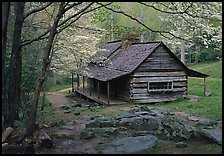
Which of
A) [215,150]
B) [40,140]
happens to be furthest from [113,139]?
[215,150]

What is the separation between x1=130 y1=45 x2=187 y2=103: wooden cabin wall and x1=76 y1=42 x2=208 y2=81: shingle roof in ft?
1.54

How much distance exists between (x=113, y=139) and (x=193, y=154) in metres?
2.94

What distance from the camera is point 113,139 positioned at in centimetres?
1087

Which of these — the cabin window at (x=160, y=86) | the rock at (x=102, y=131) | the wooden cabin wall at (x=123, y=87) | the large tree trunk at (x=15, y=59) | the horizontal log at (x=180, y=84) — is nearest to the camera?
the rock at (x=102, y=131)

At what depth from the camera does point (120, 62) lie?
27656mm

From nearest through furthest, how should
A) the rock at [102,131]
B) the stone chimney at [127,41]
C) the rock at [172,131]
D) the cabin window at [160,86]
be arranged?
the rock at [172,131] < the rock at [102,131] < the cabin window at [160,86] < the stone chimney at [127,41]

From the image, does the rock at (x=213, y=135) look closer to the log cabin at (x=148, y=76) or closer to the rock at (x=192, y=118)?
the rock at (x=192, y=118)

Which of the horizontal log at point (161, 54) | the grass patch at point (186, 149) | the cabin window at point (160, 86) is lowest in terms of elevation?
the grass patch at point (186, 149)

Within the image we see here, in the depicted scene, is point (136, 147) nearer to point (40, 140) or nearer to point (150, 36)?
point (40, 140)

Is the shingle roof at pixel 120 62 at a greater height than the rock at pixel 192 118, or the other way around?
the shingle roof at pixel 120 62

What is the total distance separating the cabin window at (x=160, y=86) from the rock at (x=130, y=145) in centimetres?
1533

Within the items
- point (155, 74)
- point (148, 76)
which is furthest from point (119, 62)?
point (155, 74)

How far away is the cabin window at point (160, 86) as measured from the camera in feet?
83.5

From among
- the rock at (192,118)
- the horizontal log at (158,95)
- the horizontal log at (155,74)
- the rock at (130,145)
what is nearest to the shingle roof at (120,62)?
the horizontal log at (155,74)
